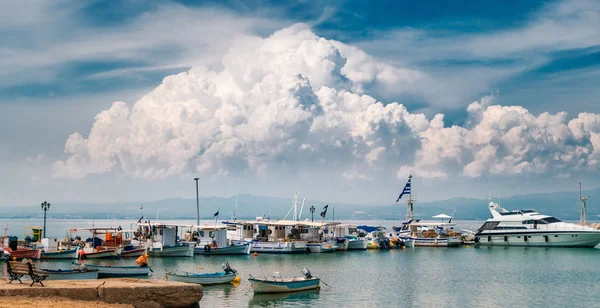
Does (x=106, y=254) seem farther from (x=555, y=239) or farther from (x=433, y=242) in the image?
(x=555, y=239)

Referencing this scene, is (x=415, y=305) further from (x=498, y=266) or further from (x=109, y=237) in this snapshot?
(x=109, y=237)

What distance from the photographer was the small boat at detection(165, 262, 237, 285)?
136 ft

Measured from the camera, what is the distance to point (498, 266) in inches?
2530

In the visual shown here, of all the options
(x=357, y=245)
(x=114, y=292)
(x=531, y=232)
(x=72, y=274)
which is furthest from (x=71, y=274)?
(x=531, y=232)

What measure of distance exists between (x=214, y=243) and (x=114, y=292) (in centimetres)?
4771

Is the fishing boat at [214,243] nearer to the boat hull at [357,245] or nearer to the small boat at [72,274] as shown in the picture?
the boat hull at [357,245]

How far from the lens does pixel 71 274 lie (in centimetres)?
3784

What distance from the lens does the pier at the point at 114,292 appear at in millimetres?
26688

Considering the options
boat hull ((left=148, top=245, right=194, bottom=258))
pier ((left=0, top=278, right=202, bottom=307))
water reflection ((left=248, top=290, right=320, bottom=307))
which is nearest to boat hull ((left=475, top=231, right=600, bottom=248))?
boat hull ((left=148, top=245, right=194, bottom=258))

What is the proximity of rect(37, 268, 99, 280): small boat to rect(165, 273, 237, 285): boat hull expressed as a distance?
4995mm

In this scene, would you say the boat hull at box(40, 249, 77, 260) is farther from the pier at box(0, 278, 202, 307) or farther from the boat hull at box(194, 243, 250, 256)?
the pier at box(0, 278, 202, 307)

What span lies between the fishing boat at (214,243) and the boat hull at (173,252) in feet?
3.21

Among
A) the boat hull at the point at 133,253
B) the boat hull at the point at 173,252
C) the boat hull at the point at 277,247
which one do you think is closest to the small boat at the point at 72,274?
the boat hull at the point at 133,253

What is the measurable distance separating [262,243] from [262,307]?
40.7 metres
